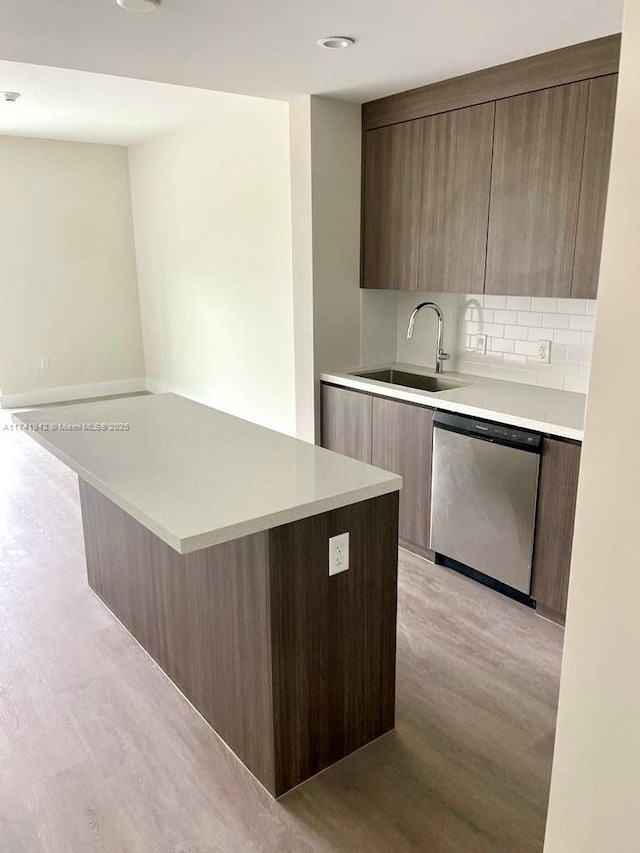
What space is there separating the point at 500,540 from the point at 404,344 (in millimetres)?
1618

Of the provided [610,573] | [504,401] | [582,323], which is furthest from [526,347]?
[610,573]

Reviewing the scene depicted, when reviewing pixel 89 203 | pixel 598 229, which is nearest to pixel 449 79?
pixel 598 229

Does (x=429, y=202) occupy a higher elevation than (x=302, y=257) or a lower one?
higher

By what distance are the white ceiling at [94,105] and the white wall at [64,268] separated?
356 mm

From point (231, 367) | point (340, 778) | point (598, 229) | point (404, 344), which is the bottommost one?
point (340, 778)

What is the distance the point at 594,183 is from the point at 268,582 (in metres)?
2.20

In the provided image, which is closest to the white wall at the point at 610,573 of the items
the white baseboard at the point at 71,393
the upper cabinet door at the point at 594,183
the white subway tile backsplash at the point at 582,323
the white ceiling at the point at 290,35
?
the white ceiling at the point at 290,35

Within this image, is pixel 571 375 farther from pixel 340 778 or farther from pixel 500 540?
pixel 340 778

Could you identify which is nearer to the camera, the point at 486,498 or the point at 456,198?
the point at 486,498

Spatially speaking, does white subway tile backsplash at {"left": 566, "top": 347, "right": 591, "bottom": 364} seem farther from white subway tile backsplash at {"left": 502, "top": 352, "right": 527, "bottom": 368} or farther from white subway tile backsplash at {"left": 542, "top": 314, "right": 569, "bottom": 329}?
white subway tile backsplash at {"left": 502, "top": 352, "right": 527, "bottom": 368}

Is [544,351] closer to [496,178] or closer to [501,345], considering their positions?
[501,345]

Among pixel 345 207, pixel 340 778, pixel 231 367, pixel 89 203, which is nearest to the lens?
pixel 340 778

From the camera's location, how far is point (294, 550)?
1868 mm

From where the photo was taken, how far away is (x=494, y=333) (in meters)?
3.71
